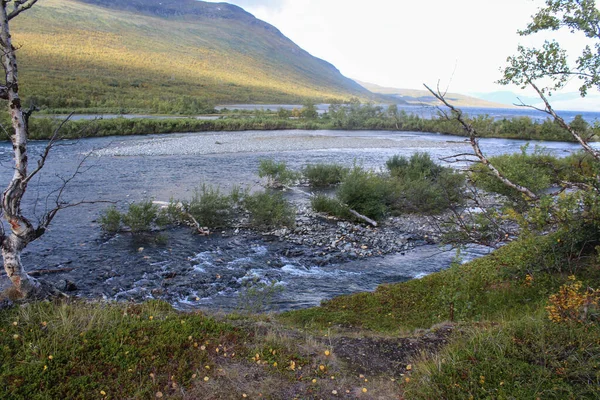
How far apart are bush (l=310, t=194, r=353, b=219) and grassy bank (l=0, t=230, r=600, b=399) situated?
33.5ft

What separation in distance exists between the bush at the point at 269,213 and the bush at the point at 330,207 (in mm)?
1939

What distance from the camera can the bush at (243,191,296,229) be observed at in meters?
15.4

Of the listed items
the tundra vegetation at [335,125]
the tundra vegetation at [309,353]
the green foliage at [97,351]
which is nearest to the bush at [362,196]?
the tundra vegetation at [309,353]

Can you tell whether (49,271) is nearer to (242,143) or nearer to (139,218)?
(139,218)

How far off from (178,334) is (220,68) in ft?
561

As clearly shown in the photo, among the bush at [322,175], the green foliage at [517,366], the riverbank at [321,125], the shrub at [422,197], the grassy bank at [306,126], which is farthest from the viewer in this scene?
the riverbank at [321,125]

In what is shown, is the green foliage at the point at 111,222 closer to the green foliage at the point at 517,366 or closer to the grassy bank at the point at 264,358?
the grassy bank at the point at 264,358

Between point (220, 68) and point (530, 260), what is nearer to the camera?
point (530, 260)

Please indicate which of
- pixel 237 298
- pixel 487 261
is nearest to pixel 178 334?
pixel 237 298

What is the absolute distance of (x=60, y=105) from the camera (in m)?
58.8

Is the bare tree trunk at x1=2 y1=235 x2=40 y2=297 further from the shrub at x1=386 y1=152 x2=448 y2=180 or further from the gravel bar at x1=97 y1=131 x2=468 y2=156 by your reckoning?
the gravel bar at x1=97 y1=131 x2=468 y2=156

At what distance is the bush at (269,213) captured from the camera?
606 inches

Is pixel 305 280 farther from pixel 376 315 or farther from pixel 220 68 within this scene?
pixel 220 68

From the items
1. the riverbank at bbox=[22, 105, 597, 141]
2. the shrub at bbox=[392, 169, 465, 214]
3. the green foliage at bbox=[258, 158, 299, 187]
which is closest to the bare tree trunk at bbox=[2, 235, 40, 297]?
the shrub at bbox=[392, 169, 465, 214]
